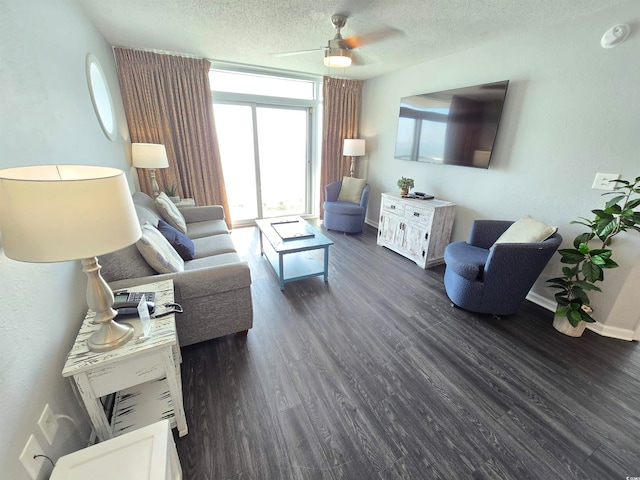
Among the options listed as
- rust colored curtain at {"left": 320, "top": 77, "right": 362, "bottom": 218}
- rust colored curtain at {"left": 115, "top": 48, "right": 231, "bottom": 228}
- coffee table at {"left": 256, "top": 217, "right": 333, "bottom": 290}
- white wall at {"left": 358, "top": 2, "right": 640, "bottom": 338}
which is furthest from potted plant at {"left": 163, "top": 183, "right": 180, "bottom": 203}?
white wall at {"left": 358, "top": 2, "right": 640, "bottom": 338}

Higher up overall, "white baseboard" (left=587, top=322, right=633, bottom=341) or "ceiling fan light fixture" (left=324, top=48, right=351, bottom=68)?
"ceiling fan light fixture" (left=324, top=48, right=351, bottom=68)

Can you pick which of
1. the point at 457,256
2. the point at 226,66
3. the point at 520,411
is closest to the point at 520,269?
the point at 457,256

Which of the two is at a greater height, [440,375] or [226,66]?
[226,66]

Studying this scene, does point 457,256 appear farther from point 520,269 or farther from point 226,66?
point 226,66

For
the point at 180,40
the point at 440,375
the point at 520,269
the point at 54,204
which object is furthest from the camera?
the point at 180,40

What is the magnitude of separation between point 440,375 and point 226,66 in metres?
4.49

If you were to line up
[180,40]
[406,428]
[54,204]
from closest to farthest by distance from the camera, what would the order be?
[54,204]
[406,428]
[180,40]

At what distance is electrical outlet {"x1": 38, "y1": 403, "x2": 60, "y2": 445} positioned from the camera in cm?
97

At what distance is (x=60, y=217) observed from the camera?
801 mm

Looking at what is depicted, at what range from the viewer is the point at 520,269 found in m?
2.10

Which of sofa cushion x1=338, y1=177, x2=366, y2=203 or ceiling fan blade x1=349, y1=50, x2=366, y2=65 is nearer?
ceiling fan blade x1=349, y1=50, x2=366, y2=65

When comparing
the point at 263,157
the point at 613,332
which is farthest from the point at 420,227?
the point at 263,157

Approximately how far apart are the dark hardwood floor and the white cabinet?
885mm

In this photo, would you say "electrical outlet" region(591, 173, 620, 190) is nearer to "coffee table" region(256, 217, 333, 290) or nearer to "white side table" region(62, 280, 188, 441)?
"coffee table" region(256, 217, 333, 290)
